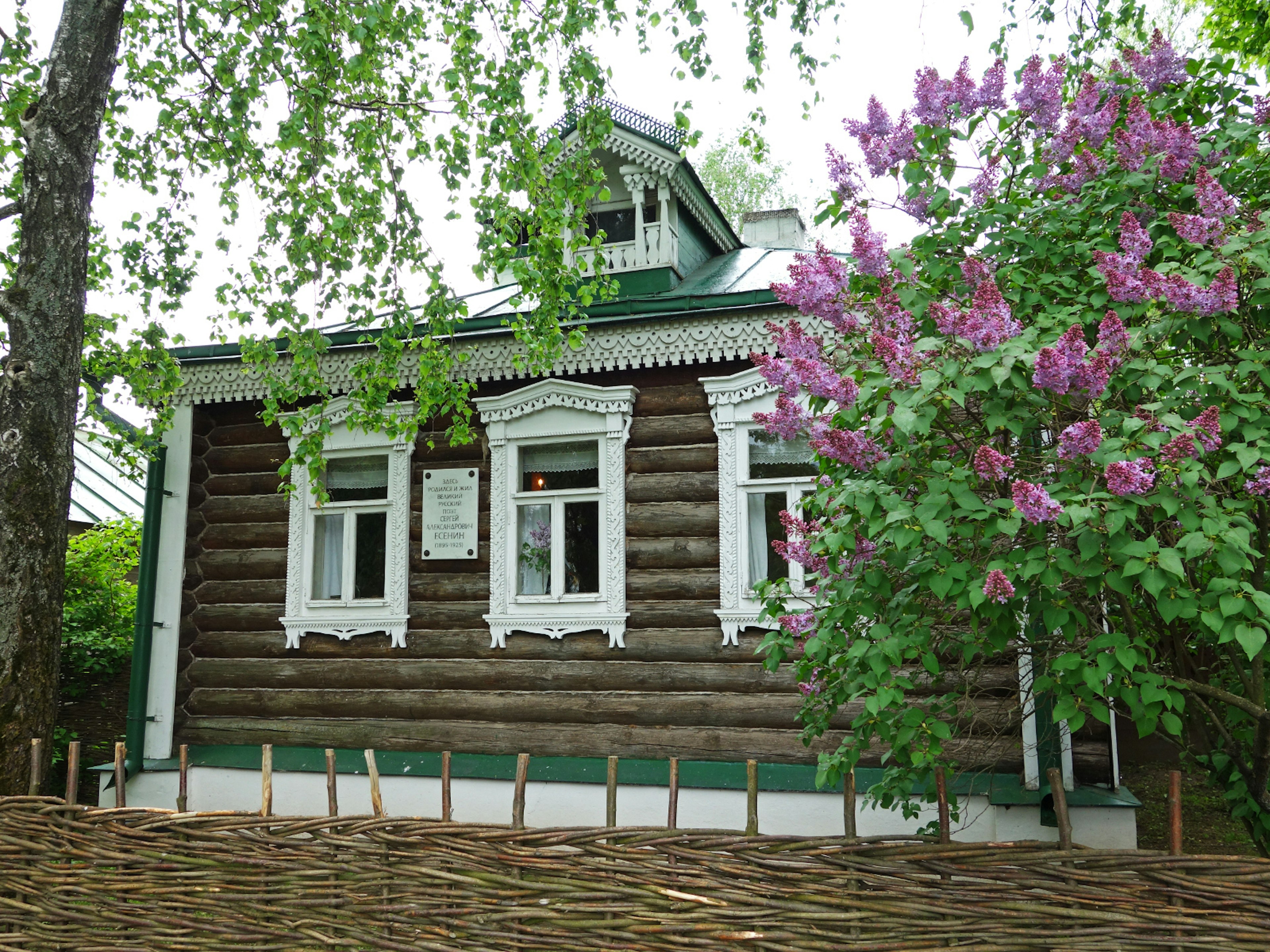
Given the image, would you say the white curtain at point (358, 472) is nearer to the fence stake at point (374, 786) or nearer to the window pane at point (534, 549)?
the window pane at point (534, 549)

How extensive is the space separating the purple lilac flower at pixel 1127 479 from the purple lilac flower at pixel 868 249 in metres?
1.16

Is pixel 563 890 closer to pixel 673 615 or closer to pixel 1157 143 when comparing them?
pixel 1157 143

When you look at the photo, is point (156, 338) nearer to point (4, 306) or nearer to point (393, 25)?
point (4, 306)

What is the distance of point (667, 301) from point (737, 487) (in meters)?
1.49

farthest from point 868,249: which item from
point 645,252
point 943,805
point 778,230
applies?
point 778,230

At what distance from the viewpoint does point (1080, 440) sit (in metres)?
2.40

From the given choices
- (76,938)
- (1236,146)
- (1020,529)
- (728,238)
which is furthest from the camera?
(728,238)

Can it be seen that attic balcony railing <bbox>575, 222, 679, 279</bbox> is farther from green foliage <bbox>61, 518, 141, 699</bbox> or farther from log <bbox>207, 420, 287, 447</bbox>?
green foliage <bbox>61, 518, 141, 699</bbox>

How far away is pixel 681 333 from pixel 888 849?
4742mm

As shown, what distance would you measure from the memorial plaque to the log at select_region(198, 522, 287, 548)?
146 centimetres

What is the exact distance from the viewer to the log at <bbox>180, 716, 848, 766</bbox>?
667 centimetres

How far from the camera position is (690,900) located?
9.41 ft

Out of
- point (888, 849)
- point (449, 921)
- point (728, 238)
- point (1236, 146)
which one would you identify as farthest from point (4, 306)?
Result: point (728, 238)

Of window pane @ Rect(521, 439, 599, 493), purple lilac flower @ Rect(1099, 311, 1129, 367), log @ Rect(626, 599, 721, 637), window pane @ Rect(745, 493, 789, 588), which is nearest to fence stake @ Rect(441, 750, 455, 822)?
purple lilac flower @ Rect(1099, 311, 1129, 367)
